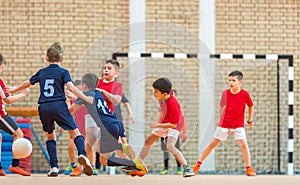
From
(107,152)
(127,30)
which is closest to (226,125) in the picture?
(107,152)

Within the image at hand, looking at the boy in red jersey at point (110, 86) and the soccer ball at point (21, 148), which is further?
the boy in red jersey at point (110, 86)

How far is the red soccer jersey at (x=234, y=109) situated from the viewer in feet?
37.7

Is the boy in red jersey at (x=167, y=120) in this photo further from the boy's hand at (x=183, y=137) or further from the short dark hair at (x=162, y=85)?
the boy's hand at (x=183, y=137)

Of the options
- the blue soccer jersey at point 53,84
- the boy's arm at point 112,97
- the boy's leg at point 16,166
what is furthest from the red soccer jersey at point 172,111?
the boy's leg at point 16,166

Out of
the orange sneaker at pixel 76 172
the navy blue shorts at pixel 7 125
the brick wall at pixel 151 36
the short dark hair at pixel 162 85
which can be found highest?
the brick wall at pixel 151 36

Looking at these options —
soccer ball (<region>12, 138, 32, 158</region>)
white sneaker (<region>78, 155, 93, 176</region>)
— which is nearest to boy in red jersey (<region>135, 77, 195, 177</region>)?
white sneaker (<region>78, 155, 93, 176</region>)

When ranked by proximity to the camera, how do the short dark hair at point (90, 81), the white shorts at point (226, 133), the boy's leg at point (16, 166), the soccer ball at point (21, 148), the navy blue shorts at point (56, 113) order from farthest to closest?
the white shorts at point (226, 133), the short dark hair at point (90, 81), the boy's leg at point (16, 166), the soccer ball at point (21, 148), the navy blue shorts at point (56, 113)

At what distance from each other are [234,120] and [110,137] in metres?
2.24

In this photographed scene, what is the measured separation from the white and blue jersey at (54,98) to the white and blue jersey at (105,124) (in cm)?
48

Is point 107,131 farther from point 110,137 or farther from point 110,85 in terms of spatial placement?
point 110,85

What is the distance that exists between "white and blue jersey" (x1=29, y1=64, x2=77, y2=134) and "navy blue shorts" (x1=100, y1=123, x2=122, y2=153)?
0.52 metres

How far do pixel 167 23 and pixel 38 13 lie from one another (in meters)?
2.39

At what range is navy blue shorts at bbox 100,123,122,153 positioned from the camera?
995 centimetres

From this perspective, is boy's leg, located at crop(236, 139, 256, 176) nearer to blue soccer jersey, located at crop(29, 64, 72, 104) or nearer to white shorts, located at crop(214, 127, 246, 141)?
white shorts, located at crop(214, 127, 246, 141)
